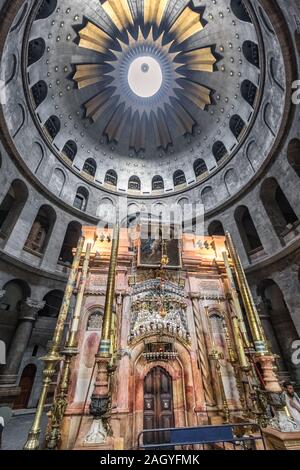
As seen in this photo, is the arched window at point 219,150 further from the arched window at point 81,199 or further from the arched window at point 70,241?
the arched window at point 70,241

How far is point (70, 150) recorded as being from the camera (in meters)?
21.5

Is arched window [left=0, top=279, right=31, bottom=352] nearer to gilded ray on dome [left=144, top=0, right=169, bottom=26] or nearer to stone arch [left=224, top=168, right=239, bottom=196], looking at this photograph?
stone arch [left=224, top=168, right=239, bottom=196]

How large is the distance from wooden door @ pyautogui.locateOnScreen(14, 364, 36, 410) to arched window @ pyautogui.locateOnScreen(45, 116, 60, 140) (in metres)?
18.1

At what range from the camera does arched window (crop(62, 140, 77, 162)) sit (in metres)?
21.0

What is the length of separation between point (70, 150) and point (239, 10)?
17.4 metres

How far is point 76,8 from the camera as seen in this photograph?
647 inches

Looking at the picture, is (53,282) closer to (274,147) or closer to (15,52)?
(15,52)

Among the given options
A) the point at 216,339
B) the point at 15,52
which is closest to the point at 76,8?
the point at 15,52

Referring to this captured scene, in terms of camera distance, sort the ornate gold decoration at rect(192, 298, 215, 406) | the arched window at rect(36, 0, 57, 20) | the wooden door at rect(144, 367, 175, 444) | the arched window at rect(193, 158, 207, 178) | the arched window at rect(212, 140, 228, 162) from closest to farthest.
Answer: the wooden door at rect(144, 367, 175, 444) < the ornate gold decoration at rect(192, 298, 215, 406) < the arched window at rect(36, 0, 57, 20) < the arched window at rect(212, 140, 228, 162) < the arched window at rect(193, 158, 207, 178)

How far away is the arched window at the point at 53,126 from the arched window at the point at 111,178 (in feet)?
20.8

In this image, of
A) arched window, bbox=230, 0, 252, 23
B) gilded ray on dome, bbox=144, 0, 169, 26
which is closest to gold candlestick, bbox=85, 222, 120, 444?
arched window, bbox=230, 0, 252, 23

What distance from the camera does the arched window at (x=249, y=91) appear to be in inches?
675

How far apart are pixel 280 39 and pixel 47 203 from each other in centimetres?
1700

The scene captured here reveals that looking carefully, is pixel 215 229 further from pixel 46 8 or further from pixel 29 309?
pixel 46 8
